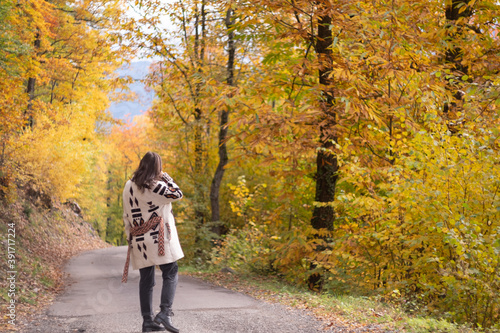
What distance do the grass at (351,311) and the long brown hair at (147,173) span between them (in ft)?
9.03

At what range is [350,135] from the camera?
7.77 m

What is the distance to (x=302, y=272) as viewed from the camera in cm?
904

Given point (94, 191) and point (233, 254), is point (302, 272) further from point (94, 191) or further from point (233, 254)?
point (94, 191)

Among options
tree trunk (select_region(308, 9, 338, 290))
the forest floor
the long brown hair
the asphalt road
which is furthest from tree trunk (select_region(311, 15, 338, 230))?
the long brown hair

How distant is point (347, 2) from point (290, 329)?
16.7 feet

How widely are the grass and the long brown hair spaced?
275 centimetres

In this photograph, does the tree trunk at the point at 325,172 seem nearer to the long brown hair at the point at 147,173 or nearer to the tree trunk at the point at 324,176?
the tree trunk at the point at 324,176

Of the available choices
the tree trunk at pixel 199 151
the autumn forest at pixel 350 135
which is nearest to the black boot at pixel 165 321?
the autumn forest at pixel 350 135

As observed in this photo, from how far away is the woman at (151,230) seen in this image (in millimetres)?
5043

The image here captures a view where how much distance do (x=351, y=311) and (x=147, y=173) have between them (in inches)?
129

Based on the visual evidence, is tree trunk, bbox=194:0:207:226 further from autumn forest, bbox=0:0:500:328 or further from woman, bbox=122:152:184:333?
woman, bbox=122:152:184:333

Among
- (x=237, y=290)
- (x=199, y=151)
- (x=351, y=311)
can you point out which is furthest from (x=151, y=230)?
(x=199, y=151)

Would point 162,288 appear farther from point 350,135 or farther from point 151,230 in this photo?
point 350,135

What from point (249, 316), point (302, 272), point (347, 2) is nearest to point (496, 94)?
point (347, 2)
